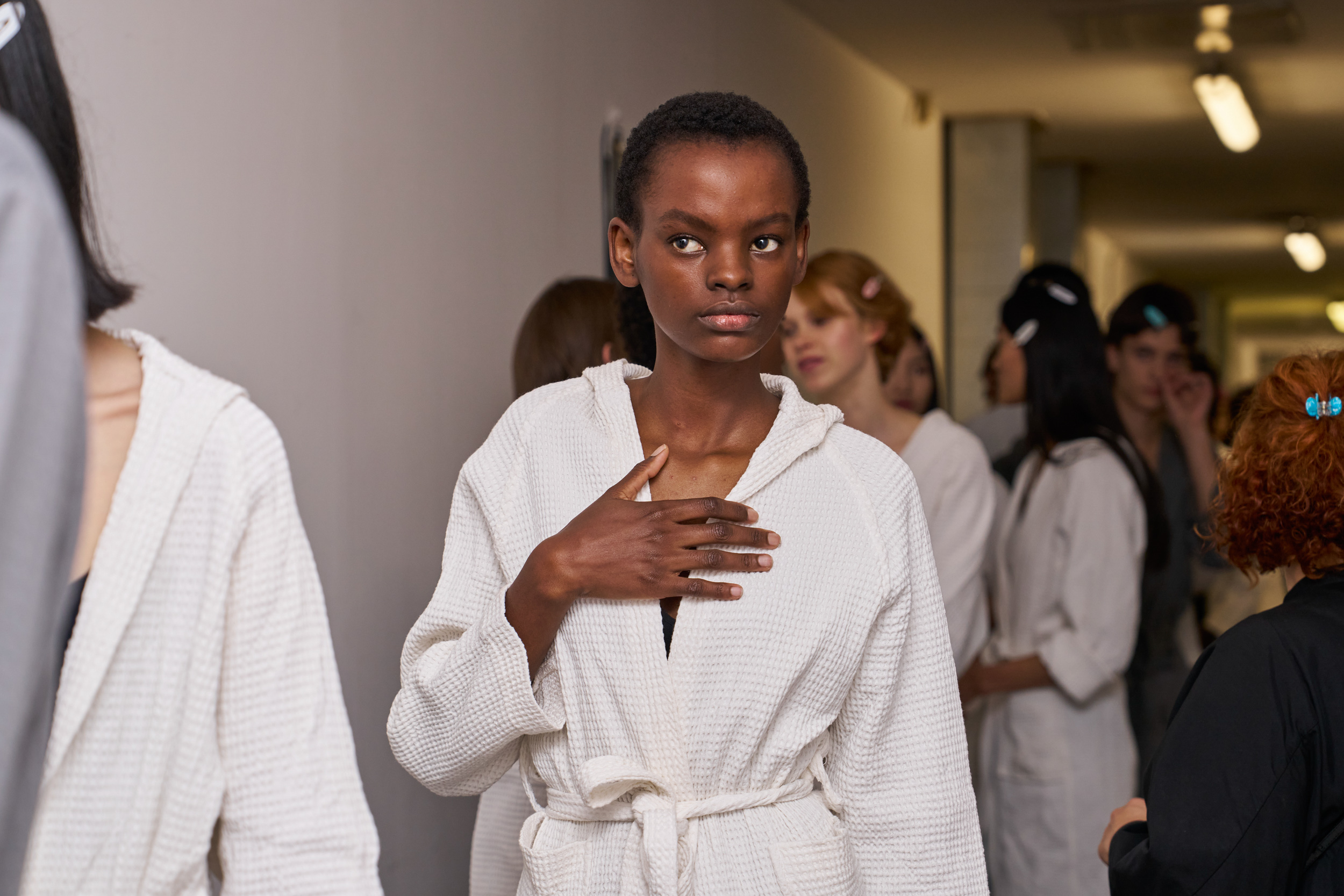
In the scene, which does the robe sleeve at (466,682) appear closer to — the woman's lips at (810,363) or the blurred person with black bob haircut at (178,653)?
the blurred person with black bob haircut at (178,653)

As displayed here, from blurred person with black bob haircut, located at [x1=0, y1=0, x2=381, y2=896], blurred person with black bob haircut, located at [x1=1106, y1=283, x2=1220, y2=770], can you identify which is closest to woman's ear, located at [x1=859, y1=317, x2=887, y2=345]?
blurred person with black bob haircut, located at [x1=1106, y1=283, x2=1220, y2=770]

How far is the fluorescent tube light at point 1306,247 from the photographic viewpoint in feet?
32.3

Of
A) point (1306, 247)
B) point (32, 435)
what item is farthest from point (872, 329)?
point (1306, 247)

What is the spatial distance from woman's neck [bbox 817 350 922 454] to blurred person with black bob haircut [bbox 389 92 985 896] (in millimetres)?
1188

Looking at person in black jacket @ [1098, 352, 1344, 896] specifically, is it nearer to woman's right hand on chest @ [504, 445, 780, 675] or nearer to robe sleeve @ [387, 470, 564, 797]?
woman's right hand on chest @ [504, 445, 780, 675]

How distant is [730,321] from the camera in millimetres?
1162

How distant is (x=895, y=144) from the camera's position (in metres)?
5.75

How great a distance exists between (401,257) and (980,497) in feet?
3.92

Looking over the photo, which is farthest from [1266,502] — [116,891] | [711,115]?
[116,891]

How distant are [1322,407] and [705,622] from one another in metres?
0.72

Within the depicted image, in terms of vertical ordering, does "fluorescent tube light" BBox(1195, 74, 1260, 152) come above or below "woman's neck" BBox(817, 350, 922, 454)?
above

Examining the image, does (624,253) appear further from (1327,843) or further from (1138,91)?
(1138,91)

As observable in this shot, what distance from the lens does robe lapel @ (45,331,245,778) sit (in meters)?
0.74

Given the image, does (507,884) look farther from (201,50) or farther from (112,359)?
(201,50)
